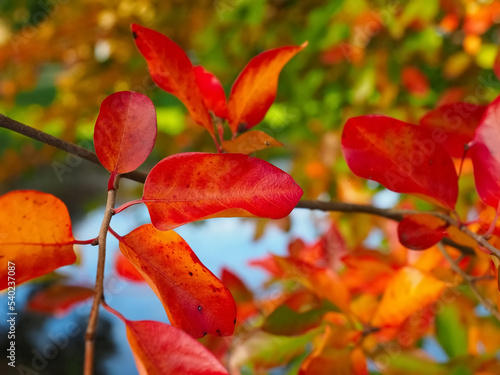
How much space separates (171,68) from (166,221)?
0.12 m

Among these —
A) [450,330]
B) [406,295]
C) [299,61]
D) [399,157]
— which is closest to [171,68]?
[399,157]

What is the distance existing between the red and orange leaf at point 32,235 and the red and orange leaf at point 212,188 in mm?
46

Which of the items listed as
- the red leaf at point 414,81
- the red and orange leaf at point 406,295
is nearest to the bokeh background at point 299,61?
the red leaf at point 414,81

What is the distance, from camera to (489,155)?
270 mm

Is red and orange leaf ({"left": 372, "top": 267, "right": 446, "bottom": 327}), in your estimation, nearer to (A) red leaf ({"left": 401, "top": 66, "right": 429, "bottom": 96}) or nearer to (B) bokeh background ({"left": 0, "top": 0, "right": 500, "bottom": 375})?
(B) bokeh background ({"left": 0, "top": 0, "right": 500, "bottom": 375})

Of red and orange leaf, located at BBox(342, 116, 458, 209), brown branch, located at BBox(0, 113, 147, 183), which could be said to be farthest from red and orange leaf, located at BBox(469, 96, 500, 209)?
brown branch, located at BBox(0, 113, 147, 183)

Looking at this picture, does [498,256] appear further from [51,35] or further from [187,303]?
[51,35]

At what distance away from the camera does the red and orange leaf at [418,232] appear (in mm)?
278

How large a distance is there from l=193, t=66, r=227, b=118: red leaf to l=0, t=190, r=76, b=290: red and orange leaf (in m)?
0.16

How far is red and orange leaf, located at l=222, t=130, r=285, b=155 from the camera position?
0.29 metres

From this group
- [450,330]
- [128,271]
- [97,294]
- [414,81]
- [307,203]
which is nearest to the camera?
[97,294]

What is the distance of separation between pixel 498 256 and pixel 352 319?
21cm

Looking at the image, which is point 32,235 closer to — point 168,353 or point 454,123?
point 168,353

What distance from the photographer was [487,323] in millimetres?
577
